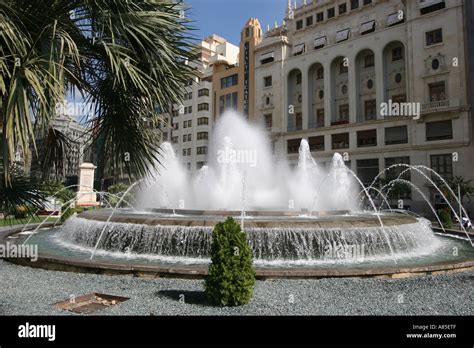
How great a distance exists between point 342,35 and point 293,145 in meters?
16.2

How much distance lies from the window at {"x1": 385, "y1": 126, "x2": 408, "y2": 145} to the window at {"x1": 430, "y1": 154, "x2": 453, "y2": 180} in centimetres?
381

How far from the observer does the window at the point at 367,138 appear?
4481 cm

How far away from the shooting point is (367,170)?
4541 cm

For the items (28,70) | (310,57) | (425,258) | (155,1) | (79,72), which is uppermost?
(310,57)

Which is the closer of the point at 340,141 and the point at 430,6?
the point at 430,6

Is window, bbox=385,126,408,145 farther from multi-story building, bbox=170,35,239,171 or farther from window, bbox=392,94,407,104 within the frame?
multi-story building, bbox=170,35,239,171

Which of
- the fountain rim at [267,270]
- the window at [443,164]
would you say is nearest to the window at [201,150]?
the window at [443,164]

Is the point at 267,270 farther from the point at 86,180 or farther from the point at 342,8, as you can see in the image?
the point at 342,8

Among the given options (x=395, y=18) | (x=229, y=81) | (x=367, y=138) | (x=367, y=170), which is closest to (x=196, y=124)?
(x=229, y=81)

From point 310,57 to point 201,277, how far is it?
49283mm

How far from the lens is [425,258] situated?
11.3m

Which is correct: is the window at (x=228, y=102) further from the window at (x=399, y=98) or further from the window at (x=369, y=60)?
the window at (x=399, y=98)
